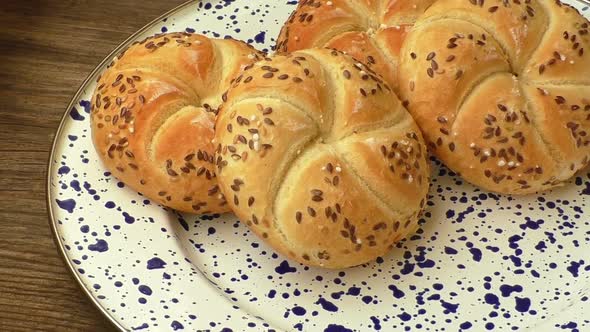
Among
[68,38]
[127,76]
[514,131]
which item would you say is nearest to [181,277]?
[127,76]

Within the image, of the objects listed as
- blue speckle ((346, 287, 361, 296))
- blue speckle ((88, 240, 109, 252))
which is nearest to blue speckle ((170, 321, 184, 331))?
blue speckle ((88, 240, 109, 252))

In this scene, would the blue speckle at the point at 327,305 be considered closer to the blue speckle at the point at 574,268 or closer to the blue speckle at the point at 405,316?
the blue speckle at the point at 405,316

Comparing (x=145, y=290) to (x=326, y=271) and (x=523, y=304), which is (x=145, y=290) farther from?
(x=523, y=304)

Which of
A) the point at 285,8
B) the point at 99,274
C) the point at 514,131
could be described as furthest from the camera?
the point at 285,8

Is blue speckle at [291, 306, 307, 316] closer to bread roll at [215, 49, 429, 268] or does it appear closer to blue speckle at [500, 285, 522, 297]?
bread roll at [215, 49, 429, 268]

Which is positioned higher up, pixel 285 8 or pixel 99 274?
pixel 285 8

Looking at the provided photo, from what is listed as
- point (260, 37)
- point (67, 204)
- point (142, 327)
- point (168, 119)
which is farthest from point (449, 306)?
point (260, 37)

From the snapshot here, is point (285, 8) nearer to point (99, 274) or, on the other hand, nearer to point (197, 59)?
point (197, 59)
